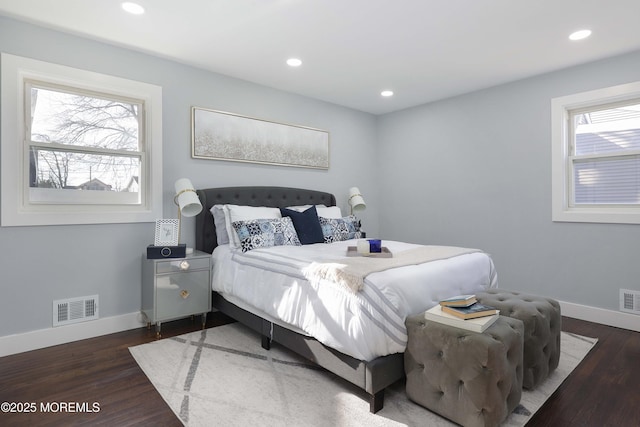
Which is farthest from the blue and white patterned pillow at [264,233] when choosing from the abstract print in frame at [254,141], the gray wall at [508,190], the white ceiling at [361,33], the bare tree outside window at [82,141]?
the gray wall at [508,190]

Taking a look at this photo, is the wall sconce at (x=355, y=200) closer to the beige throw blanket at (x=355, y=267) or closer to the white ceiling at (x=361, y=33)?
the white ceiling at (x=361, y=33)

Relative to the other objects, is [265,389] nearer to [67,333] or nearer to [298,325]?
[298,325]

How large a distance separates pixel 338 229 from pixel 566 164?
2484mm

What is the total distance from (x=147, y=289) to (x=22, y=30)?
2.25 meters

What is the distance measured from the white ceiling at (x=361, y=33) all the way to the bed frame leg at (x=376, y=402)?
8.28ft

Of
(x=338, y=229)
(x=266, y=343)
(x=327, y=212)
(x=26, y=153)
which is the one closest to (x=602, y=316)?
(x=338, y=229)

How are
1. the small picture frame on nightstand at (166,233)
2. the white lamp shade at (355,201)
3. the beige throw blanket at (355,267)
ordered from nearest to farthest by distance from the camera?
the beige throw blanket at (355,267)
the small picture frame on nightstand at (166,233)
the white lamp shade at (355,201)

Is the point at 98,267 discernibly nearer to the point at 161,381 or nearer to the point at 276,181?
the point at 161,381

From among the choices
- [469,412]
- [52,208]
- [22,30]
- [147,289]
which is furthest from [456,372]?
[22,30]

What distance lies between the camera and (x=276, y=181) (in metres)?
4.25

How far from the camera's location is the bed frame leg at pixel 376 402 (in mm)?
1892

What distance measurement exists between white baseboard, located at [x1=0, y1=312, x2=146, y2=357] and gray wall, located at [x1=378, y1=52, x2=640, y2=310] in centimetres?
355

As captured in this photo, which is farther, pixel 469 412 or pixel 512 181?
pixel 512 181

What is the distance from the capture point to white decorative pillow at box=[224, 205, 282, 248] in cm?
326
